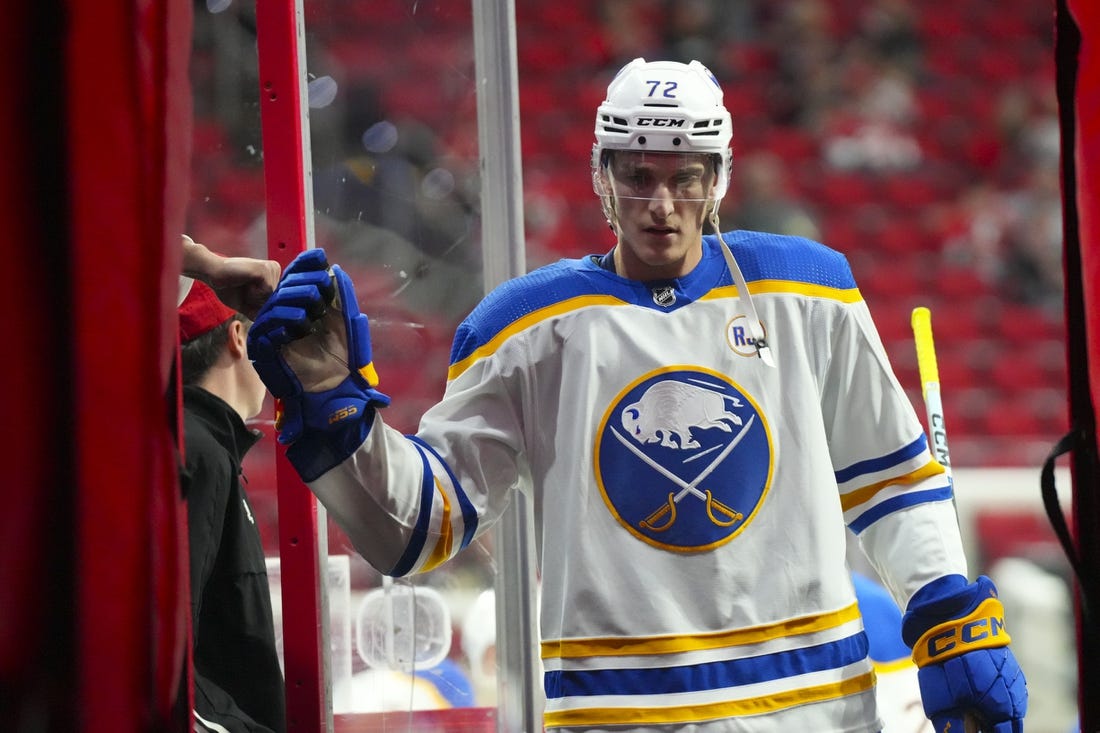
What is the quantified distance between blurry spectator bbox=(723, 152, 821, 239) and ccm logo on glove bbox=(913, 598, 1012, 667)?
131 inches

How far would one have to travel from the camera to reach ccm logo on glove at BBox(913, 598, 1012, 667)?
1457 mm

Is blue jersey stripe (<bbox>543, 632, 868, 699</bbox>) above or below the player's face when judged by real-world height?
below

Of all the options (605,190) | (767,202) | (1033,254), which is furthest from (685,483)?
(1033,254)

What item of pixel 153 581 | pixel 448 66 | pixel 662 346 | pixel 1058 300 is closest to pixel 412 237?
pixel 448 66

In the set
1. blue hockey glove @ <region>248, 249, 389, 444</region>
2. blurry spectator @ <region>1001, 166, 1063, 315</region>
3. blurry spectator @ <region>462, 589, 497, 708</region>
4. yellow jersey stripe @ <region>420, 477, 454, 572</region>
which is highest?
blurry spectator @ <region>1001, 166, 1063, 315</region>

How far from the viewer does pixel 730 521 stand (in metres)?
1.45

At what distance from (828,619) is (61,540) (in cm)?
104

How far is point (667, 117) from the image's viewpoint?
1.53 meters

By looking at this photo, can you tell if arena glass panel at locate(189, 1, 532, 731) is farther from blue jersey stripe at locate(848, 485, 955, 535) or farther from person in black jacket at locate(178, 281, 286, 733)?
blue jersey stripe at locate(848, 485, 955, 535)

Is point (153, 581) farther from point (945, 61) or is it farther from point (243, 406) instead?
point (945, 61)

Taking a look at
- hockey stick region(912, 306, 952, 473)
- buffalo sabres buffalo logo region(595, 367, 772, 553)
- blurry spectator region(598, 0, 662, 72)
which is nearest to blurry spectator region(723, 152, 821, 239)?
blurry spectator region(598, 0, 662, 72)

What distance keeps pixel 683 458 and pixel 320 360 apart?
426 mm

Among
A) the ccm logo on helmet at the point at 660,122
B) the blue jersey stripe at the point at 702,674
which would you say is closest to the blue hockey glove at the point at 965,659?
the blue jersey stripe at the point at 702,674

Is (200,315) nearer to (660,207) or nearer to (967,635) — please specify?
(660,207)
